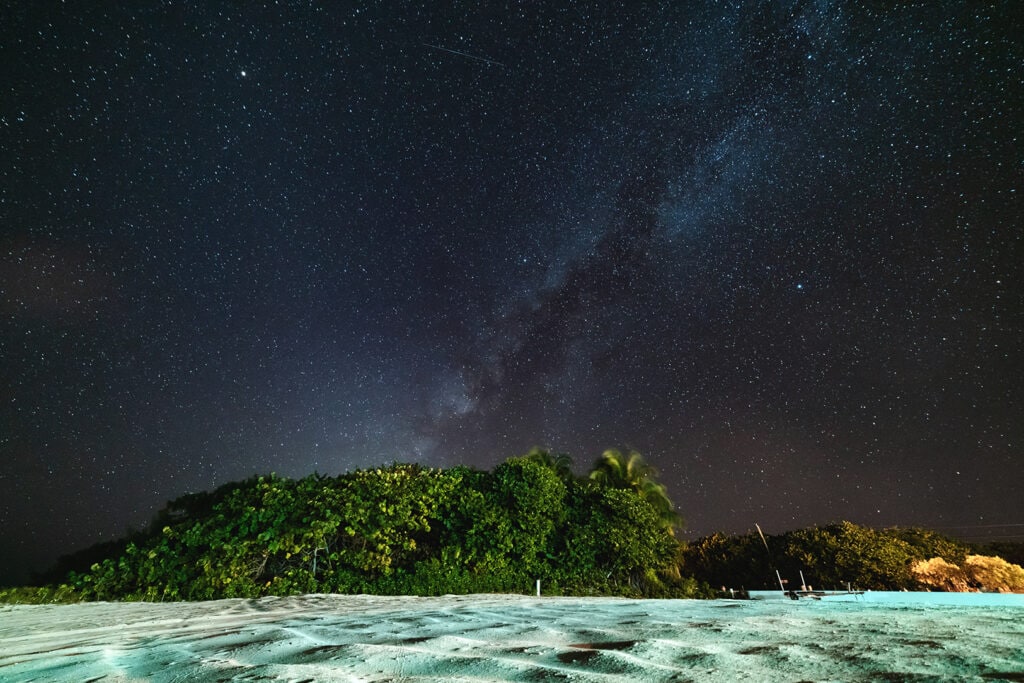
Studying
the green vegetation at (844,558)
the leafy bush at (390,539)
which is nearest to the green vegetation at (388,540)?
the leafy bush at (390,539)

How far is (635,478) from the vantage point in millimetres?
18625

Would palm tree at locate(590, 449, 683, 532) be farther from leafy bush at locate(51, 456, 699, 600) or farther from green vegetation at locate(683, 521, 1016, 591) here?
green vegetation at locate(683, 521, 1016, 591)

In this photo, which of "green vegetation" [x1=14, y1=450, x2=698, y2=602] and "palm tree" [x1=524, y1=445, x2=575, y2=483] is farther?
"palm tree" [x1=524, y1=445, x2=575, y2=483]

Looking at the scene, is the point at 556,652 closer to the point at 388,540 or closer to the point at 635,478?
the point at 388,540

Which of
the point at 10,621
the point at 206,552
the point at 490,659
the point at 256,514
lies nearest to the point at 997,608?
the point at 490,659

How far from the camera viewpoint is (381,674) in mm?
1591

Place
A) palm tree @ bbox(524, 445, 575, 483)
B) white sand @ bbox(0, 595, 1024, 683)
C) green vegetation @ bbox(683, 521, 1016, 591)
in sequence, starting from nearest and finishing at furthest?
white sand @ bbox(0, 595, 1024, 683)
palm tree @ bbox(524, 445, 575, 483)
green vegetation @ bbox(683, 521, 1016, 591)

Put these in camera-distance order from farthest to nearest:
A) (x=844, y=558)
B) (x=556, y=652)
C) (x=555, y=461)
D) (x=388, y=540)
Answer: (x=844, y=558) → (x=555, y=461) → (x=388, y=540) → (x=556, y=652)

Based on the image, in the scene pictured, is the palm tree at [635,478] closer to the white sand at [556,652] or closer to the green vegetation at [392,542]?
the green vegetation at [392,542]

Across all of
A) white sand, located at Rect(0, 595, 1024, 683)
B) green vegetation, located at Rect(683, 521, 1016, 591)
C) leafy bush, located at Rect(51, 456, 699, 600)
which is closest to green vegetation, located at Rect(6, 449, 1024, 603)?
leafy bush, located at Rect(51, 456, 699, 600)

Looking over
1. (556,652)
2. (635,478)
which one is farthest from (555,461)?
(556,652)

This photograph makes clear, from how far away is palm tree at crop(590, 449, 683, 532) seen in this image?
18188 millimetres

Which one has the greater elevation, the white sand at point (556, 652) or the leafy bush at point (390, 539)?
the leafy bush at point (390, 539)

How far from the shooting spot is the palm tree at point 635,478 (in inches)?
Result: 716
